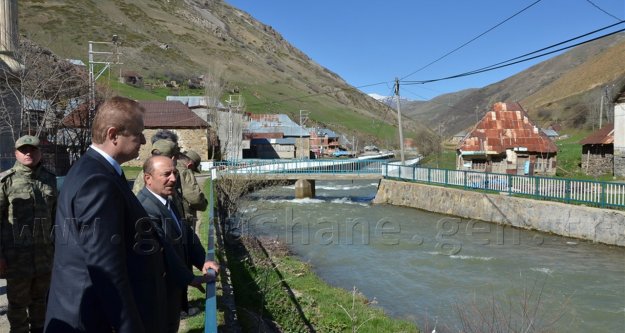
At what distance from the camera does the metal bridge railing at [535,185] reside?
52.3 feet

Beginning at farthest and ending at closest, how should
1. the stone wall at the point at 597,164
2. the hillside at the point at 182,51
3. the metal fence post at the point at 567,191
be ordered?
the hillside at the point at 182,51 < the stone wall at the point at 597,164 < the metal fence post at the point at 567,191

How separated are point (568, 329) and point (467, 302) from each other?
6.26 ft

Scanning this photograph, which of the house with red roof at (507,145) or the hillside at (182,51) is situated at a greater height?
the hillside at (182,51)

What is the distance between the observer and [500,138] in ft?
96.7

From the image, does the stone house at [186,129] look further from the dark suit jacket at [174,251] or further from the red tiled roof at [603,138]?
the dark suit jacket at [174,251]

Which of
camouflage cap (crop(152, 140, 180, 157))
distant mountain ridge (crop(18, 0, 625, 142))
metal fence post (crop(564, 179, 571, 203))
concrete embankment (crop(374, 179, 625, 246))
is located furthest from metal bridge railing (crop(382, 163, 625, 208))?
distant mountain ridge (crop(18, 0, 625, 142))

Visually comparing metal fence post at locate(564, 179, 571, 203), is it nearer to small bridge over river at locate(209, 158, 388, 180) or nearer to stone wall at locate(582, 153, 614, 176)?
stone wall at locate(582, 153, 614, 176)

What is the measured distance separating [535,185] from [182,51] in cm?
13375

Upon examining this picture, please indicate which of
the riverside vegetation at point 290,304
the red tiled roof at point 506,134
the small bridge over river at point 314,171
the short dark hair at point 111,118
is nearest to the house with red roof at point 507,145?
the red tiled roof at point 506,134

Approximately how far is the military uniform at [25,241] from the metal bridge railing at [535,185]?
16.3 m

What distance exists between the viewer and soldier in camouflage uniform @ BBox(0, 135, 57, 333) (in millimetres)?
4371

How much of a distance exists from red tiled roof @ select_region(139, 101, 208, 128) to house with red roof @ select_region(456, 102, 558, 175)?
24.1 m

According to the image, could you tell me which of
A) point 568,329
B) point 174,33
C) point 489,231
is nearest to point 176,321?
point 568,329

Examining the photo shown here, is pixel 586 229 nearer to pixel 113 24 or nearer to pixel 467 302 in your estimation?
pixel 467 302
